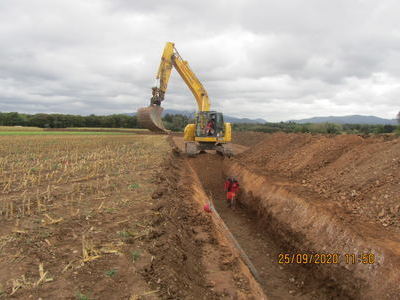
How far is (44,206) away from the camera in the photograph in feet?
25.3

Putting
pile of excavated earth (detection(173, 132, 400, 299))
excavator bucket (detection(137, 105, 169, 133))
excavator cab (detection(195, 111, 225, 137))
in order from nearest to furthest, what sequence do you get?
pile of excavated earth (detection(173, 132, 400, 299)), excavator cab (detection(195, 111, 225, 137)), excavator bucket (detection(137, 105, 169, 133))

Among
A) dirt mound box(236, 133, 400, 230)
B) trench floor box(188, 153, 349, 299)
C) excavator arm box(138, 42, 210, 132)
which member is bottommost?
trench floor box(188, 153, 349, 299)

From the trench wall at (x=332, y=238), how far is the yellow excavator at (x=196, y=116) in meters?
8.29

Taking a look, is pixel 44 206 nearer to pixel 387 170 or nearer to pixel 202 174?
pixel 387 170

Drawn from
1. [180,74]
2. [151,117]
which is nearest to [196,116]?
[180,74]

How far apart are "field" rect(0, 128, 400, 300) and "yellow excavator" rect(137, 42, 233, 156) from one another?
6975 mm

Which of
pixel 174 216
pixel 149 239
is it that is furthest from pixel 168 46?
pixel 149 239

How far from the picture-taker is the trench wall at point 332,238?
227 inches

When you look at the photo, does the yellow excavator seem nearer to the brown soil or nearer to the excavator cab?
the excavator cab

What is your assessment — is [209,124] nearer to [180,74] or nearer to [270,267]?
[180,74]

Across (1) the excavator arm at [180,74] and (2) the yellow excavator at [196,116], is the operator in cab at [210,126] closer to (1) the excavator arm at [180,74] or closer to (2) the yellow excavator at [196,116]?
(2) the yellow excavator at [196,116]

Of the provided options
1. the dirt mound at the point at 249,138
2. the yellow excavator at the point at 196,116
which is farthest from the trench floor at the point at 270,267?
the dirt mound at the point at 249,138

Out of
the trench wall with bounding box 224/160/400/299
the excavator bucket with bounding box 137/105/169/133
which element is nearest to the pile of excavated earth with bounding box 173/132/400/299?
the trench wall with bounding box 224/160/400/299

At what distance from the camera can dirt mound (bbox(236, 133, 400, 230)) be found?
822 centimetres
